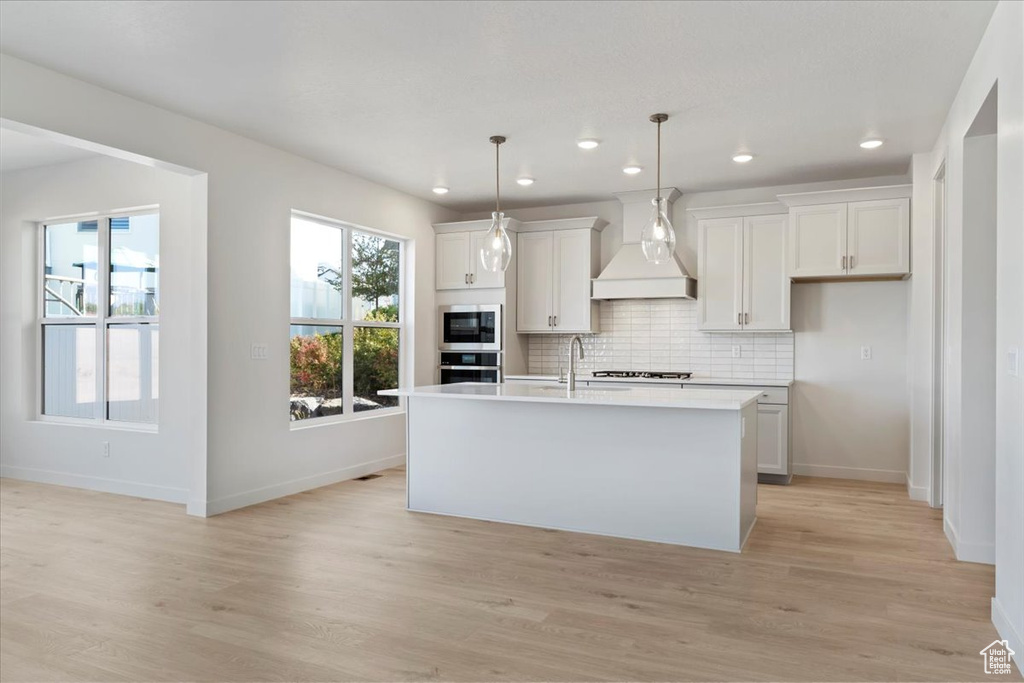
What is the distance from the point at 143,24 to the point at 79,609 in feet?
8.55

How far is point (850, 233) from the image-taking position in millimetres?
5562

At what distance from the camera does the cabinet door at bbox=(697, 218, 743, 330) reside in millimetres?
6078

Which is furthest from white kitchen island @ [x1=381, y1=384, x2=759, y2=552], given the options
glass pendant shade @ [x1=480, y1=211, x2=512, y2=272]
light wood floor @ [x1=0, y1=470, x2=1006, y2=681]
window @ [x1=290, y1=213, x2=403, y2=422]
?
window @ [x1=290, y1=213, x2=403, y2=422]

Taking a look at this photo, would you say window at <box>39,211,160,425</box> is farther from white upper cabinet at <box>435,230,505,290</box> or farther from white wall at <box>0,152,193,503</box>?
white upper cabinet at <box>435,230,505,290</box>

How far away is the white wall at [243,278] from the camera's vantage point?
13.7 ft

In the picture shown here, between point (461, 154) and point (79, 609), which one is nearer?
point (79, 609)

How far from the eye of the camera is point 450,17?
3.06 meters

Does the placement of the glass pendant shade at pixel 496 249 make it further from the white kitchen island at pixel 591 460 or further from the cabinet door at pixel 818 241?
the cabinet door at pixel 818 241

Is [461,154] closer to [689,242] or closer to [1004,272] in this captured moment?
[689,242]

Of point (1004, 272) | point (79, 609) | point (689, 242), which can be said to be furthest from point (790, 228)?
point (79, 609)

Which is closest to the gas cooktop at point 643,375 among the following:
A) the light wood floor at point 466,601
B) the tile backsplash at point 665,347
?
the tile backsplash at point 665,347

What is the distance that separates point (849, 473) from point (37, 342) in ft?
23.3

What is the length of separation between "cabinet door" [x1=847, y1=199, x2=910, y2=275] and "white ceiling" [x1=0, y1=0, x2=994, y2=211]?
15.8 inches

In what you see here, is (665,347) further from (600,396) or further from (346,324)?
(346,324)
